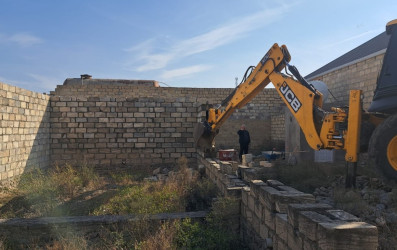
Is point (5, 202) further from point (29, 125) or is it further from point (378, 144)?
point (378, 144)

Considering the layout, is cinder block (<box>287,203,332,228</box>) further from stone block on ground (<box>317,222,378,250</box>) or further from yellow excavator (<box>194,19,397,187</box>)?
yellow excavator (<box>194,19,397,187</box>)

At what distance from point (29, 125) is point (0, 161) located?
67.0 inches

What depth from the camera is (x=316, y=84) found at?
11562 mm

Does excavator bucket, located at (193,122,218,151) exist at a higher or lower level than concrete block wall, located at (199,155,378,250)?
higher

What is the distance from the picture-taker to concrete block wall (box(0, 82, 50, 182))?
7.77 m

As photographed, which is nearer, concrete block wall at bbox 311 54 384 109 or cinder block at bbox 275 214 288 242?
cinder block at bbox 275 214 288 242

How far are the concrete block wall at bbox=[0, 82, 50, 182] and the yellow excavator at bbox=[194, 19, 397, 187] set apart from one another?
248 inches

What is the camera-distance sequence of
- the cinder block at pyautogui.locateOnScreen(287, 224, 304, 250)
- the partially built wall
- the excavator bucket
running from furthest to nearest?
the partially built wall, the excavator bucket, the cinder block at pyautogui.locateOnScreen(287, 224, 304, 250)

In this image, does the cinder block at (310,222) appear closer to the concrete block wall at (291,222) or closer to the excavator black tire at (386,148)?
the concrete block wall at (291,222)

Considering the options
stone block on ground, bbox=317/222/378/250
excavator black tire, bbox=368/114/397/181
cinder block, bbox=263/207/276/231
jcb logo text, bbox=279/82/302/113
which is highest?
jcb logo text, bbox=279/82/302/113

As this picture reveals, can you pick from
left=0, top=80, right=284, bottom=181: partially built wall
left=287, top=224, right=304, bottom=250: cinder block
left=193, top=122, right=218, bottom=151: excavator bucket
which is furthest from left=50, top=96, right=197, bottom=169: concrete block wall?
left=287, top=224, right=304, bottom=250: cinder block

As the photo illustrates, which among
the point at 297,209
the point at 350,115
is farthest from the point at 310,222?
the point at 350,115

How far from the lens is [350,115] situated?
523cm

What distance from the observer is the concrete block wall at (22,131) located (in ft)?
25.5
